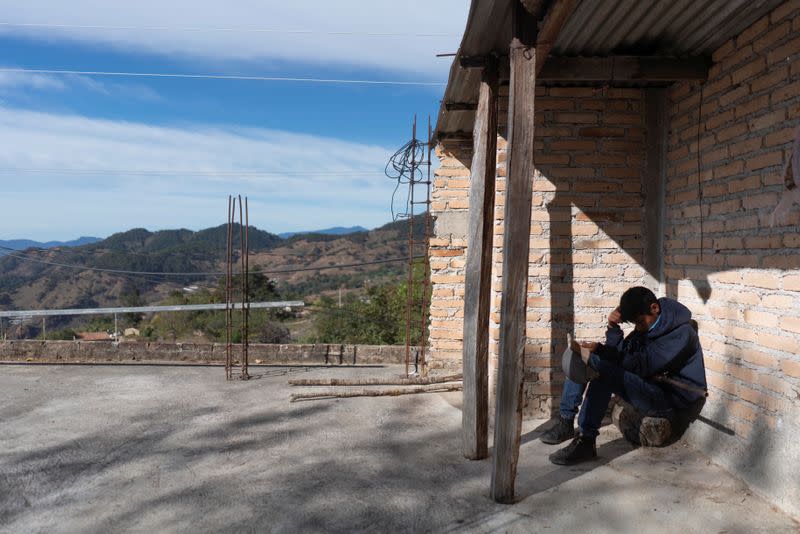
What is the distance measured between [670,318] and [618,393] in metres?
0.58

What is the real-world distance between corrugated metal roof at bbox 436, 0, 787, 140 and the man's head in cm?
160

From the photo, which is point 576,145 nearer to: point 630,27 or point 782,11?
point 630,27

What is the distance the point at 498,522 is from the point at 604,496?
26.3 inches

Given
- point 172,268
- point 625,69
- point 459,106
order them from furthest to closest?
point 172,268 → point 459,106 → point 625,69

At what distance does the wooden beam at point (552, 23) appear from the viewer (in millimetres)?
3121

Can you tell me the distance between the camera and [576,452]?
4039mm

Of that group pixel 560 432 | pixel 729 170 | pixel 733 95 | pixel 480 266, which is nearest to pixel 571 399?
pixel 560 432

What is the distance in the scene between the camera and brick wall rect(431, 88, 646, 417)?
4.86m

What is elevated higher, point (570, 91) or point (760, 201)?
point (570, 91)

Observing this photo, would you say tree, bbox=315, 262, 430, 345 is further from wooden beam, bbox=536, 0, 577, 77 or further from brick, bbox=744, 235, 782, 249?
wooden beam, bbox=536, 0, 577, 77

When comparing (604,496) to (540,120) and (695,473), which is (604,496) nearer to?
(695,473)

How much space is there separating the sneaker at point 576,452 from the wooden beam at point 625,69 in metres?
2.37

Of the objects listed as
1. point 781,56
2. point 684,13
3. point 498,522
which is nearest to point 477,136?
point 684,13

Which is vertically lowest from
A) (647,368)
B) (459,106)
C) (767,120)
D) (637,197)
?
(647,368)
